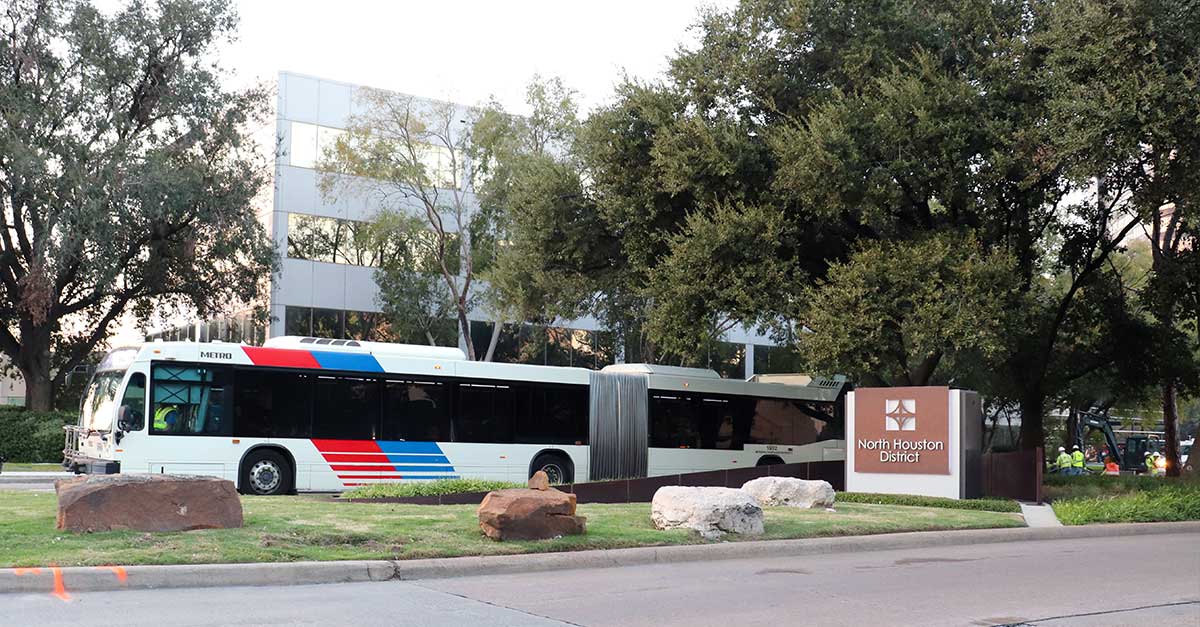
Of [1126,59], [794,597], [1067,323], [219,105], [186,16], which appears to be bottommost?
[794,597]

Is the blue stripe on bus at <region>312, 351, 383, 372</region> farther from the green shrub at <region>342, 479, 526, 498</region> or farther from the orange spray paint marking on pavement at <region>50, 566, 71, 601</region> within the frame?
the orange spray paint marking on pavement at <region>50, 566, 71, 601</region>

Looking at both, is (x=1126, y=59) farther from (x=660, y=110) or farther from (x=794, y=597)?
(x=794, y=597)

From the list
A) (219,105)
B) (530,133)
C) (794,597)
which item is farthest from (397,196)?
(794,597)

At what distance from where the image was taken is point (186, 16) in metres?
35.7

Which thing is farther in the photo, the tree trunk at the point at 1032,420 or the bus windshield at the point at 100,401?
the tree trunk at the point at 1032,420

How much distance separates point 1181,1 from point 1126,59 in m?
1.32

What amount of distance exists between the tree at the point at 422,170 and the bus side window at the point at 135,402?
66.1 ft

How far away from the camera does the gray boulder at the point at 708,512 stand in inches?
551

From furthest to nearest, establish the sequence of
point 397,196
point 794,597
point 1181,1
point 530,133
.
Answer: point 397,196, point 530,133, point 1181,1, point 794,597

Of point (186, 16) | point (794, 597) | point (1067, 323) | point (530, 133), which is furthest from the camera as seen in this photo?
point (530, 133)

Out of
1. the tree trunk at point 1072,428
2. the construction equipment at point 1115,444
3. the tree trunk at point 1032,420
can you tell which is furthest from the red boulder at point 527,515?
the tree trunk at point 1072,428

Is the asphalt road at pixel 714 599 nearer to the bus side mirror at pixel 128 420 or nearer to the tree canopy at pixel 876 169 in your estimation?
the tree canopy at pixel 876 169

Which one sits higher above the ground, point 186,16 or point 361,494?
point 186,16

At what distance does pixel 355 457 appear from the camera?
23.6 m
